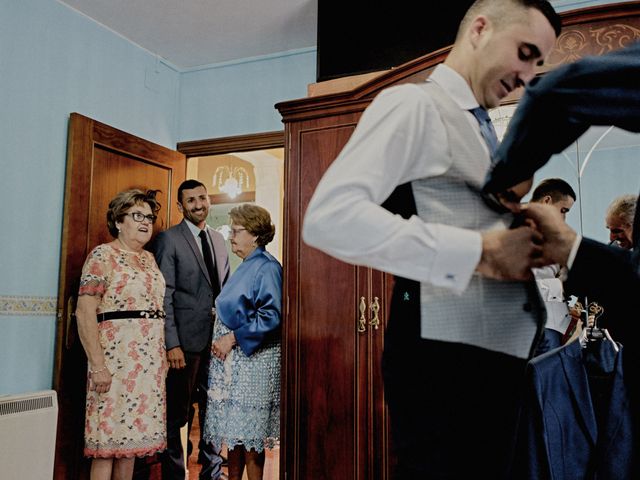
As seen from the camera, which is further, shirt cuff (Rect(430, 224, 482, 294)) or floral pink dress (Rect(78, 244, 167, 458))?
floral pink dress (Rect(78, 244, 167, 458))

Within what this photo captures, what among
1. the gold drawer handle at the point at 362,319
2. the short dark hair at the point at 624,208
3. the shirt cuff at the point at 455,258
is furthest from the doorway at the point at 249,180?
the shirt cuff at the point at 455,258

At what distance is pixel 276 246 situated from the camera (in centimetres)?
732

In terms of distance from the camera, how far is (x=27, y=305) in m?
3.50

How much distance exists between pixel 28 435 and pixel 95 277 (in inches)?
35.2

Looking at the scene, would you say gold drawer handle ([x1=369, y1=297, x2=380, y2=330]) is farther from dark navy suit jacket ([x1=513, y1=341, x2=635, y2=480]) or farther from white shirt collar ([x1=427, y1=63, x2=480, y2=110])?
white shirt collar ([x1=427, y1=63, x2=480, y2=110])

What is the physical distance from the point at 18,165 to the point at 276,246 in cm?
402

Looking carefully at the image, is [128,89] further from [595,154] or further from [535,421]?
[535,421]

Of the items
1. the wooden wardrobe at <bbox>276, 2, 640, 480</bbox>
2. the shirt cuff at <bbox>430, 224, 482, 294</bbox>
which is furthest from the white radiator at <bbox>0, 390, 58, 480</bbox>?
the shirt cuff at <bbox>430, 224, 482, 294</bbox>

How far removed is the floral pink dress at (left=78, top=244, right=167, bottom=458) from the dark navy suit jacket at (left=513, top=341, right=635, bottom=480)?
212 cm

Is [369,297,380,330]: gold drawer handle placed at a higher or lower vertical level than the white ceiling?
lower

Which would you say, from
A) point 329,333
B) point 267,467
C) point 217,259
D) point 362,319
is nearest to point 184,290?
point 217,259

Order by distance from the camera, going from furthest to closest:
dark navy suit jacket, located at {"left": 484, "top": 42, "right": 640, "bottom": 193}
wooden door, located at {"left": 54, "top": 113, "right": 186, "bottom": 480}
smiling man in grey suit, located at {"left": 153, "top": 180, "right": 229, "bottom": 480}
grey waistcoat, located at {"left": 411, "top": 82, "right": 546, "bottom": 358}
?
smiling man in grey suit, located at {"left": 153, "top": 180, "right": 229, "bottom": 480}, wooden door, located at {"left": 54, "top": 113, "right": 186, "bottom": 480}, grey waistcoat, located at {"left": 411, "top": 82, "right": 546, "bottom": 358}, dark navy suit jacket, located at {"left": 484, "top": 42, "right": 640, "bottom": 193}

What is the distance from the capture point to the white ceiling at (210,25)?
388 centimetres

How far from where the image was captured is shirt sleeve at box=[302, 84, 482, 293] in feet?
2.91
